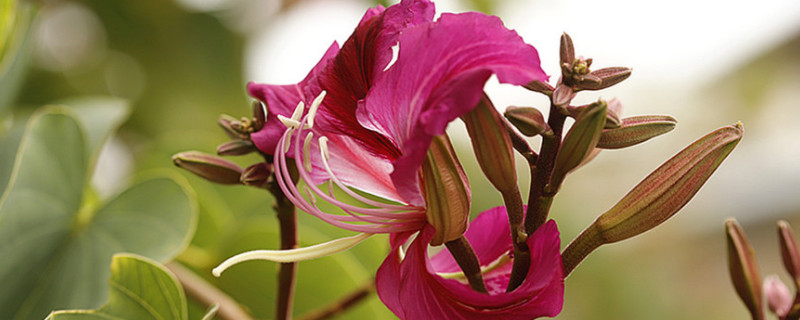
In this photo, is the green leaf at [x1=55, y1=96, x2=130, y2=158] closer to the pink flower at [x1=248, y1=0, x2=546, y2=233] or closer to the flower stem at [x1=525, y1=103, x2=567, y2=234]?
the pink flower at [x1=248, y1=0, x2=546, y2=233]

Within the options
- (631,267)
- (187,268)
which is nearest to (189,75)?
(187,268)

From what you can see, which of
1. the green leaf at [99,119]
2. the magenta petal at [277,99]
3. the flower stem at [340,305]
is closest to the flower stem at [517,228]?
the magenta petal at [277,99]

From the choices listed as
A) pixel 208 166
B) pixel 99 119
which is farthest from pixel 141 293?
pixel 99 119

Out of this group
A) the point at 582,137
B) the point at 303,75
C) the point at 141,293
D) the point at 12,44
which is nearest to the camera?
the point at 582,137

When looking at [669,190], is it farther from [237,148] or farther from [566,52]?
[237,148]

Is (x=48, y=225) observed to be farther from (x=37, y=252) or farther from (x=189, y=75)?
(x=189, y=75)

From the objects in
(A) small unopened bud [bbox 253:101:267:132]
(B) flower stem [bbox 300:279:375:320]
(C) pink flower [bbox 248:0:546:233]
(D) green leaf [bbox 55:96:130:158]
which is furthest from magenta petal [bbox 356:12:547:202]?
(D) green leaf [bbox 55:96:130:158]
